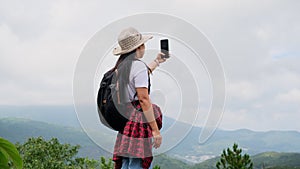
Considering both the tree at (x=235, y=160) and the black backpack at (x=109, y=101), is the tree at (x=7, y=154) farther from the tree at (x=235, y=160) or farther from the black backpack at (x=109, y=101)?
the tree at (x=235, y=160)

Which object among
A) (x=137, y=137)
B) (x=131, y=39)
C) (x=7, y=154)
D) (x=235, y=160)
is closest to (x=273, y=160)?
(x=235, y=160)

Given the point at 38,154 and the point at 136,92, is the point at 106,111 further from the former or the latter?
the point at 38,154

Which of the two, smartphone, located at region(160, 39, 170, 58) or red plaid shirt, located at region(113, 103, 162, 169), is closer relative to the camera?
red plaid shirt, located at region(113, 103, 162, 169)

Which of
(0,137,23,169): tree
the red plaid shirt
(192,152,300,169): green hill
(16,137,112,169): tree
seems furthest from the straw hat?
(192,152,300,169): green hill

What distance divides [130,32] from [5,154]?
1740mm

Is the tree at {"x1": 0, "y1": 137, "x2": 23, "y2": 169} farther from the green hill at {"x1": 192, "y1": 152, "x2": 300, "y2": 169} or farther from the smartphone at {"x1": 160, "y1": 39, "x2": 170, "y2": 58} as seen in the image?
the green hill at {"x1": 192, "y1": 152, "x2": 300, "y2": 169}

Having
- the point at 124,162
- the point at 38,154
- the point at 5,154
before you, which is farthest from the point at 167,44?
the point at 38,154

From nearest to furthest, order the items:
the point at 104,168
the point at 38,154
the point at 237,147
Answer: the point at 237,147 → the point at 104,168 → the point at 38,154

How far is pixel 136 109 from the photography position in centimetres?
240

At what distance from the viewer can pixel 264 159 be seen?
163m

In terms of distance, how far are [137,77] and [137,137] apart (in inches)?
15.7

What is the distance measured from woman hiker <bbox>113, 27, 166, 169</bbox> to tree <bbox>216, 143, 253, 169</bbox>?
13.0 meters

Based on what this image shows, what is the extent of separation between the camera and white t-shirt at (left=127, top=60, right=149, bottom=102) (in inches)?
91.5

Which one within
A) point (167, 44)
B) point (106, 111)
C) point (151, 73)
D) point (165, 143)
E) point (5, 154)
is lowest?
point (5, 154)
